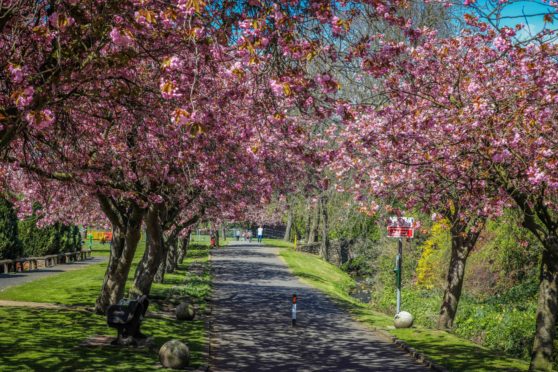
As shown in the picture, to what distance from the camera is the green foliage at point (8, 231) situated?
3191cm

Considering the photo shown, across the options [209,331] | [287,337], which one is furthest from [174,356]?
[287,337]

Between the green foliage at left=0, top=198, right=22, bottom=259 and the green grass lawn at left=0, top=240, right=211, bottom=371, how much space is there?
7.36 m

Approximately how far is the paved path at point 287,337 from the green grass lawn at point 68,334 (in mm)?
785

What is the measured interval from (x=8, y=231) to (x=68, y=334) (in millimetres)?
19061

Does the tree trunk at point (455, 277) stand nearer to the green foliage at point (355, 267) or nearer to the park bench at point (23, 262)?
the park bench at point (23, 262)

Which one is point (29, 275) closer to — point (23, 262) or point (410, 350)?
point (23, 262)

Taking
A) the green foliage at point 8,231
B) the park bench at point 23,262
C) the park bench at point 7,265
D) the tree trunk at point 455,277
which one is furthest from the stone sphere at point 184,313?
the green foliage at point 8,231

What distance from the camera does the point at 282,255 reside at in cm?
5222

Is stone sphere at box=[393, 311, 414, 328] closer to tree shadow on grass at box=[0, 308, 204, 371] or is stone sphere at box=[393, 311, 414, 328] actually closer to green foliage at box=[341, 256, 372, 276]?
tree shadow on grass at box=[0, 308, 204, 371]

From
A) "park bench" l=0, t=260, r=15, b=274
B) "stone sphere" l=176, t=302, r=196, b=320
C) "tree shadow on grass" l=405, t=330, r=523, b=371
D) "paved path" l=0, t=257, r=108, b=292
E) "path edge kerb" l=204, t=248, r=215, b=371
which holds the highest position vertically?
"park bench" l=0, t=260, r=15, b=274

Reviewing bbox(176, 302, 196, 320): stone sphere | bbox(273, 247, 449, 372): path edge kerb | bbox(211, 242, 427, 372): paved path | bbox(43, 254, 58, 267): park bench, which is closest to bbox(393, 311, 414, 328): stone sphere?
bbox(273, 247, 449, 372): path edge kerb

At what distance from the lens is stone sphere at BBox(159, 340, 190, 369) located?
12.2 metres

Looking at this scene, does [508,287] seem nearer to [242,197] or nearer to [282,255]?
[242,197]

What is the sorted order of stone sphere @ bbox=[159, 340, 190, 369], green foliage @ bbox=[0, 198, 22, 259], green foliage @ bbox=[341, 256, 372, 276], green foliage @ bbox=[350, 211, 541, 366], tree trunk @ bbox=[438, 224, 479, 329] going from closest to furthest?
1. stone sphere @ bbox=[159, 340, 190, 369]
2. tree trunk @ bbox=[438, 224, 479, 329]
3. green foliage @ bbox=[350, 211, 541, 366]
4. green foliage @ bbox=[0, 198, 22, 259]
5. green foliage @ bbox=[341, 256, 372, 276]
